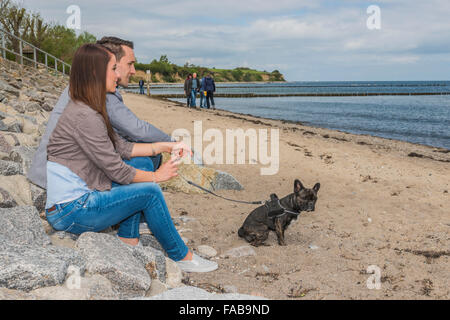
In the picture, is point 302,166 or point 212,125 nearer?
point 302,166

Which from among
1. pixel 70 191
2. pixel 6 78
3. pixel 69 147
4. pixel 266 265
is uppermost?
pixel 6 78

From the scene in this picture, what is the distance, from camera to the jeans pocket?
331 cm

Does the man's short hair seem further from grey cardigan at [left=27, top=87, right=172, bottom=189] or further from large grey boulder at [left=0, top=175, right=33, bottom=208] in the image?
large grey boulder at [left=0, top=175, right=33, bottom=208]

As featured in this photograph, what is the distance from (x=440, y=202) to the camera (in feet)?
22.5

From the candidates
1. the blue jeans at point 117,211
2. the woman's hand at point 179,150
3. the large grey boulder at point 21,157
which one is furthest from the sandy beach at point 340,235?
the large grey boulder at point 21,157

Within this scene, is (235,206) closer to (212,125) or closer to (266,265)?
(266,265)

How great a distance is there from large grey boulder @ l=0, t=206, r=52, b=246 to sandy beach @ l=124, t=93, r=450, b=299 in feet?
4.67

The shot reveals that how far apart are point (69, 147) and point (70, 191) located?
1.17 ft

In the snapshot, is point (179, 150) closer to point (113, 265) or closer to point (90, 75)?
point (90, 75)

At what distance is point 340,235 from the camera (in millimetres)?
5180

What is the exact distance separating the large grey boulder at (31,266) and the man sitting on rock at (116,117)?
2.67ft

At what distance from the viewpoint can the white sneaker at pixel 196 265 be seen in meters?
3.87
